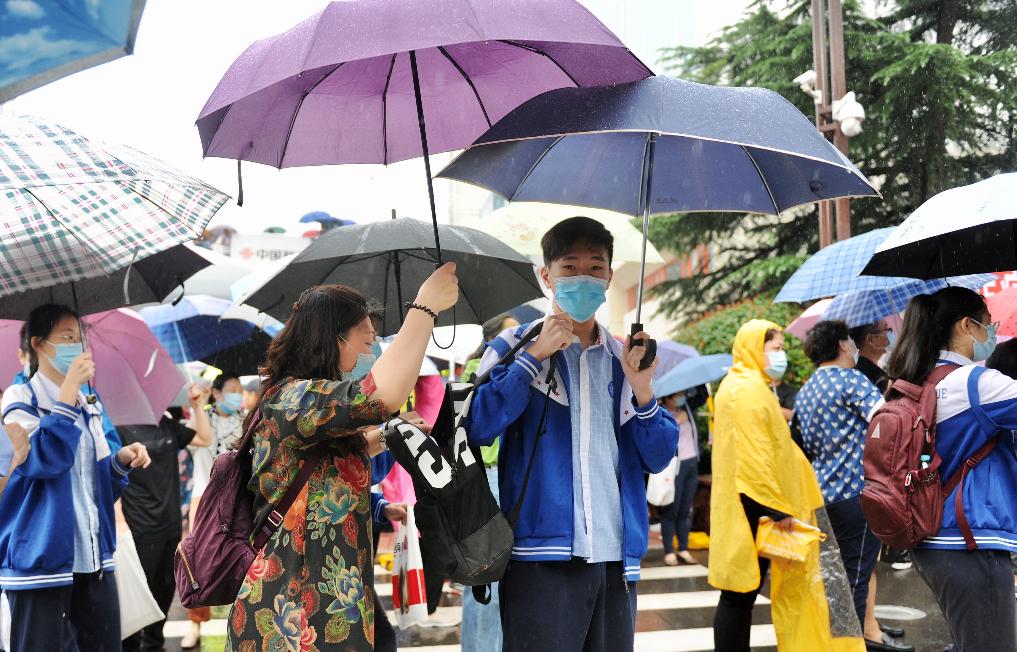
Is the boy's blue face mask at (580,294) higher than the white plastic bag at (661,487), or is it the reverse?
the boy's blue face mask at (580,294)

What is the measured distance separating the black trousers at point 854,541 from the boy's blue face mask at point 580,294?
3580 mm

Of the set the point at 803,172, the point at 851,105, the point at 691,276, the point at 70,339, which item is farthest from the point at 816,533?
the point at 691,276

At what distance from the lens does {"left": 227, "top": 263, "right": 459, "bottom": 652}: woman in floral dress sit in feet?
9.95

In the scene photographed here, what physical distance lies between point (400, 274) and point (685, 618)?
4.28m

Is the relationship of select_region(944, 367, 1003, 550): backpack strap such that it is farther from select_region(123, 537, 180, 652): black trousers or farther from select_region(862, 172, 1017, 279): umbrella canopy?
select_region(123, 537, 180, 652): black trousers

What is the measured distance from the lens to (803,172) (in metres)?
3.91

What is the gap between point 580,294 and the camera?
342 cm

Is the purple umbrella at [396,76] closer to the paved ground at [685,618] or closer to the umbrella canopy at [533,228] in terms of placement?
the umbrella canopy at [533,228]

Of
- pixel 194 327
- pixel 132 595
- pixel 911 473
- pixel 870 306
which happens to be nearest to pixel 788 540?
pixel 911 473

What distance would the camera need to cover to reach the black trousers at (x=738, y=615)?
5.71 metres

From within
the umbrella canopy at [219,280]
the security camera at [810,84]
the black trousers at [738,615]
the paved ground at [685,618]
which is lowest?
the paved ground at [685,618]

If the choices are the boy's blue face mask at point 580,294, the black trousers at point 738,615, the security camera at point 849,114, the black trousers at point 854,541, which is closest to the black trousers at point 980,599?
the black trousers at point 738,615

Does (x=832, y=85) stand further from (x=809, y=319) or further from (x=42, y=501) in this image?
(x=42, y=501)

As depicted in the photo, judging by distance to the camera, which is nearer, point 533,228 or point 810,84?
point 533,228
